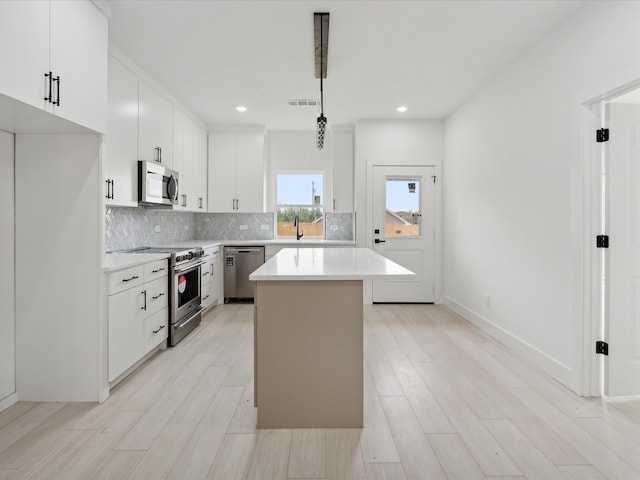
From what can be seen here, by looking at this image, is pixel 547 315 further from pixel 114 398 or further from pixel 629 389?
pixel 114 398

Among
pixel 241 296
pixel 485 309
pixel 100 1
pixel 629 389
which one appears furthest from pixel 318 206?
pixel 629 389

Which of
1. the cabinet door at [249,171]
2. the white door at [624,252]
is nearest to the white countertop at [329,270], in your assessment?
the white door at [624,252]

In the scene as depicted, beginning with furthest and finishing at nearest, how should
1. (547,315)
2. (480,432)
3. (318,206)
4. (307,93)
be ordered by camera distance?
(318,206), (307,93), (547,315), (480,432)

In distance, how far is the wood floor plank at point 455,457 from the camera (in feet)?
5.66

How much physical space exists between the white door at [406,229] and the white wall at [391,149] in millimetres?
93

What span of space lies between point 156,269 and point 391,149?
3.61 metres

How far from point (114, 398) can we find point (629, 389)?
134 inches

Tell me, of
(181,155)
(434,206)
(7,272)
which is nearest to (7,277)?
(7,272)

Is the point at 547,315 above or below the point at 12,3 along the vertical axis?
below

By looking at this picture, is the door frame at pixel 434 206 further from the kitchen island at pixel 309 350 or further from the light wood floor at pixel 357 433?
the kitchen island at pixel 309 350

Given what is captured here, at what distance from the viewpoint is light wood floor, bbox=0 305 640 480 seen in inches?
69.7

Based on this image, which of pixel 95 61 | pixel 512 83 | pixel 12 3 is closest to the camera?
pixel 12 3

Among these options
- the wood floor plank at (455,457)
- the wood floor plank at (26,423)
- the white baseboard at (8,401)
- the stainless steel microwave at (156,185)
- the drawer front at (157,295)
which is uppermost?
the stainless steel microwave at (156,185)

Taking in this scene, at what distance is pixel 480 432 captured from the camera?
2078mm
